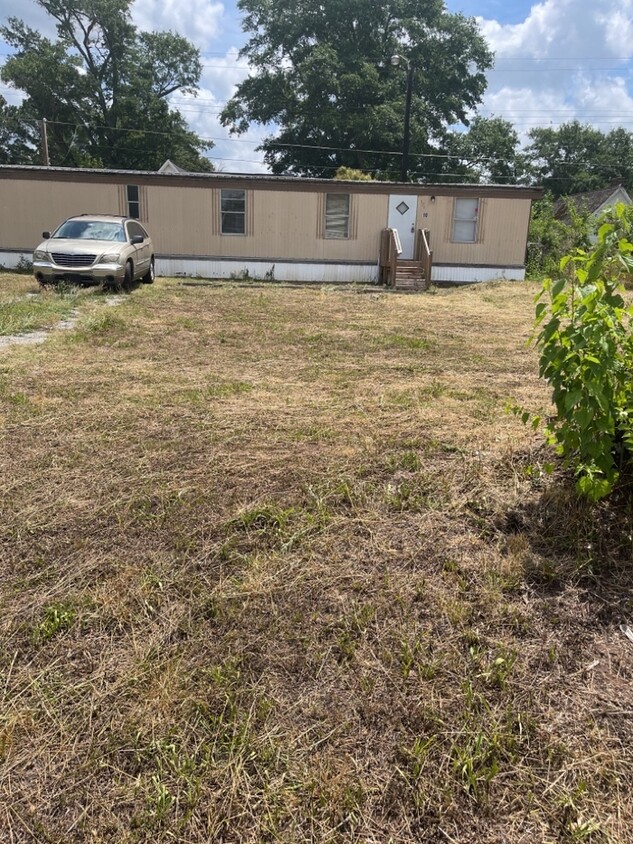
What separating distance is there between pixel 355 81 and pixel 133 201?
2089 cm

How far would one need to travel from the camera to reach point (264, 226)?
1748 cm

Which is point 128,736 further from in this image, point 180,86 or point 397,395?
point 180,86

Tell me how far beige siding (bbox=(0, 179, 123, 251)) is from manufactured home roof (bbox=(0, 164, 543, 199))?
0.70 ft

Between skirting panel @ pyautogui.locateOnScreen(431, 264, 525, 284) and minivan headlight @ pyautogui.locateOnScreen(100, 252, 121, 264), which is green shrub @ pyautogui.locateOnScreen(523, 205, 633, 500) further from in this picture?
skirting panel @ pyautogui.locateOnScreen(431, 264, 525, 284)

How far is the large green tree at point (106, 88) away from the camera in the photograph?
36.7m

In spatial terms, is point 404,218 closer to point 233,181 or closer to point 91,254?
point 233,181

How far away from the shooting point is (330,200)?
56.7ft

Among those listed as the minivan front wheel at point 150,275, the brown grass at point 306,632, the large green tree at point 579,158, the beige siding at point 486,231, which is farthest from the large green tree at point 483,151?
the brown grass at point 306,632

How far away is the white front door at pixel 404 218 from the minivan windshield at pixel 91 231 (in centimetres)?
825

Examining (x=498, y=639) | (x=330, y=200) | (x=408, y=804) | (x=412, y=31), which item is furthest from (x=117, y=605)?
(x=412, y=31)

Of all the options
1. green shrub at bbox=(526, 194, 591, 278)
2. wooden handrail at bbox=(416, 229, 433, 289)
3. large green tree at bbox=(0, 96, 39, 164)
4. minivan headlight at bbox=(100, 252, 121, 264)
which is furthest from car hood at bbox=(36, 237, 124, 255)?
large green tree at bbox=(0, 96, 39, 164)

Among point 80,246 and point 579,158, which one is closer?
point 80,246

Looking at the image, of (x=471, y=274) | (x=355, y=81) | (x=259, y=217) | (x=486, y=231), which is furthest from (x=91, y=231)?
(x=355, y=81)

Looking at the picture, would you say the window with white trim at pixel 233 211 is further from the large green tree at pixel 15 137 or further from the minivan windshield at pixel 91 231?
the large green tree at pixel 15 137
